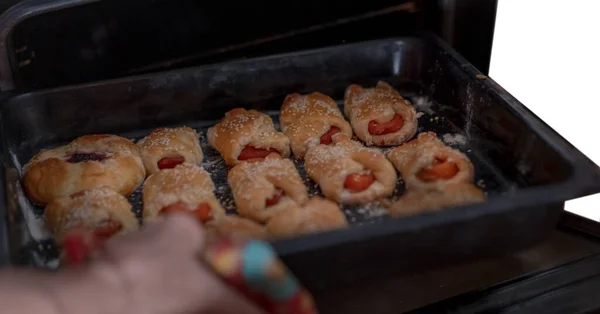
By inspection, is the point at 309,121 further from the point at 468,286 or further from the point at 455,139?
the point at 468,286

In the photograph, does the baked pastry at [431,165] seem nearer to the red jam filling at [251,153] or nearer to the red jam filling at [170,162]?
the red jam filling at [251,153]

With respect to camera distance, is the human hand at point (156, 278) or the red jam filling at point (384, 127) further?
the red jam filling at point (384, 127)

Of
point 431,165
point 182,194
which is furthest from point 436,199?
point 182,194

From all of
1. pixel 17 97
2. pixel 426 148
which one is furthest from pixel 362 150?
pixel 17 97

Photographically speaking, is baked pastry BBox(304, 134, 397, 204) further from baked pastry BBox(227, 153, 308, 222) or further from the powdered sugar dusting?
the powdered sugar dusting

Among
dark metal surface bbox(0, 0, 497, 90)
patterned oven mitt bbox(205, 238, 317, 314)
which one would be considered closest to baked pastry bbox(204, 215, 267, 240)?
patterned oven mitt bbox(205, 238, 317, 314)

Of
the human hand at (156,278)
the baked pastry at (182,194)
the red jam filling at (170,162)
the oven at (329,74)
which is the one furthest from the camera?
the red jam filling at (170,162)

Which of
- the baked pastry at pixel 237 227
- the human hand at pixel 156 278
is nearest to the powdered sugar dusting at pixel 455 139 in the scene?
the baked pastry at pixel 237 227
